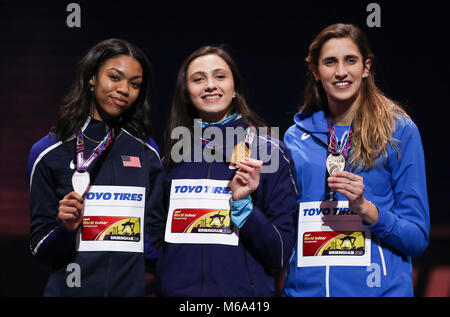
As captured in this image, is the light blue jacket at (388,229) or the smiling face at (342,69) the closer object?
the light blue jacket at (388,229)

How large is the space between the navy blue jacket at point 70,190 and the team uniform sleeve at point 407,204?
102 centimetres

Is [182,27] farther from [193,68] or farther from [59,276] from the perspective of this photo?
[59,276]

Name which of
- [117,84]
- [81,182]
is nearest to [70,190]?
[81,182]

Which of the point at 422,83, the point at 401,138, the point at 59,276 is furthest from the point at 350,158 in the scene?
the point at 422,83

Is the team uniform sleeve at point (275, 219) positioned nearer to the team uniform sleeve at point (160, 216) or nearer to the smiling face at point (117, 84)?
the team uniform sleeve at point (160, 216)

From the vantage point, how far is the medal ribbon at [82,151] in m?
2.36

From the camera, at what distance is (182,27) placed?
13.5 feet

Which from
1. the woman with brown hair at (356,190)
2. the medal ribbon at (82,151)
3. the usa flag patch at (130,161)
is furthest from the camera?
the usa flag patch at (130,161)

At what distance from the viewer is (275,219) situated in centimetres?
229

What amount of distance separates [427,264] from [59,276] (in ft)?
9.12

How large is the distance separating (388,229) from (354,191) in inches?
9.0

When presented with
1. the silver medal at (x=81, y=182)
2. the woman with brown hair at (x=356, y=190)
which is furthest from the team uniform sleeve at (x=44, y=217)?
the woman with brown hair at (x=356, y=190)

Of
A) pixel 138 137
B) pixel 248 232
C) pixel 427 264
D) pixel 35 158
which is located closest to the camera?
pixel 248 232

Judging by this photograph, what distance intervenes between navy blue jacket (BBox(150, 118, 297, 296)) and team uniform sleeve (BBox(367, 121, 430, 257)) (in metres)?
0.37
